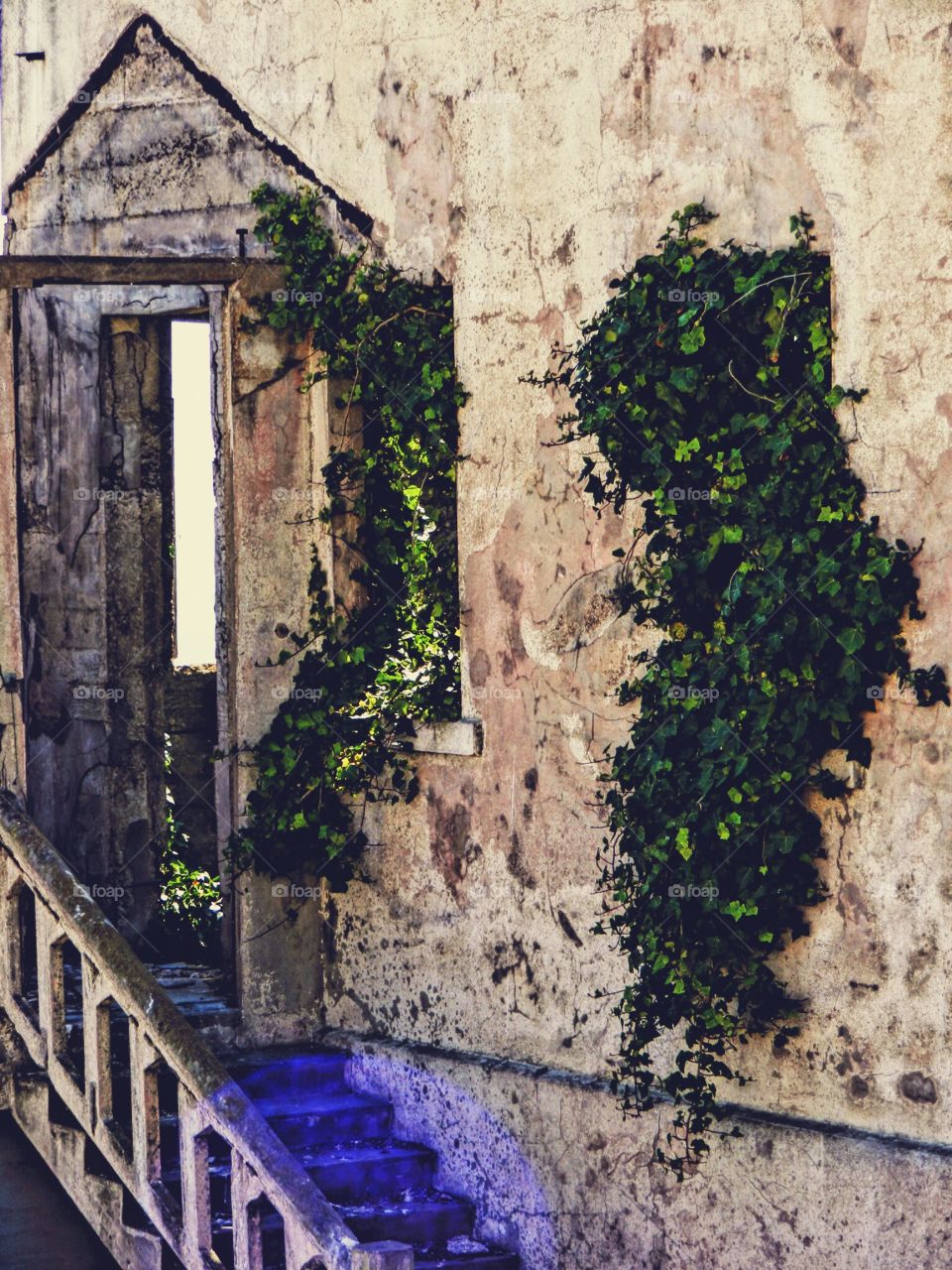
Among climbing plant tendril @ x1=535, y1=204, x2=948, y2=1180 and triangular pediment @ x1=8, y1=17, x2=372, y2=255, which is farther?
triangular pediment @ x1=8, y1=17, x2=372, y2=255

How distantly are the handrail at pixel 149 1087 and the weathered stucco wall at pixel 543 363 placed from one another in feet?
4.44

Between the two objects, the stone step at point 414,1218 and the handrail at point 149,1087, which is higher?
the handrail at point 149,1087

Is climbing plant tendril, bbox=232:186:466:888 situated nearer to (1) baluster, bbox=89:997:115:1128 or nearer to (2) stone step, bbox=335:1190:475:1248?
(1) baluster, bbox=89:997:115:1128

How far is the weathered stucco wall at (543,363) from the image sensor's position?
6359 mm

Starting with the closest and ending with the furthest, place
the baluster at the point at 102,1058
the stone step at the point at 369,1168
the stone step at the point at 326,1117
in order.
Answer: the baluster at the point at 102,1058 → the stone step at the point at 369,1168 → the stone step at the point at 326,1117

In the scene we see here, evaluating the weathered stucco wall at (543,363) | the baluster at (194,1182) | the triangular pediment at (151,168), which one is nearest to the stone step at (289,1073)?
the weathered stucco wall at (543,363)


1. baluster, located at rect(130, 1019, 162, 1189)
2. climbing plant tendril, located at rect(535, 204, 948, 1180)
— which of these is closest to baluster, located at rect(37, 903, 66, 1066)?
baluster, located at rect(130, 1019, 162, 1189)

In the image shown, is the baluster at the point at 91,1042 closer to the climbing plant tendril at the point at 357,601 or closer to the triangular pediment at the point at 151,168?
the climbing plant tendril at the point at 357,601

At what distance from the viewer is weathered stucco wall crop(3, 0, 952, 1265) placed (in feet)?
20.9

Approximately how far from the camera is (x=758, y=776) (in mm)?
6609

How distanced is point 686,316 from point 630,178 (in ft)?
2.63

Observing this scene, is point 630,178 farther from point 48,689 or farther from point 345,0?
point 48,689

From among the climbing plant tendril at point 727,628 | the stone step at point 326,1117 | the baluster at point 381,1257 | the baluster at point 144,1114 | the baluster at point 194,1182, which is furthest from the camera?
the stone step at point 326,1117

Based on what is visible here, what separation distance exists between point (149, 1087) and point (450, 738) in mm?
2043
